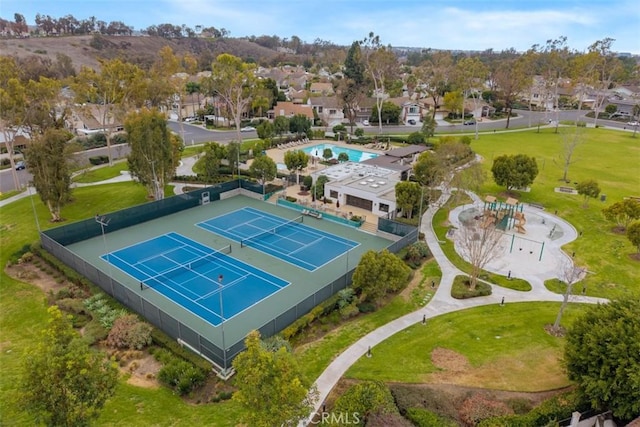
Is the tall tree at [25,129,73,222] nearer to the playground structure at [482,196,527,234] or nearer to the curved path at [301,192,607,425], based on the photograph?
the curved path at [301,192,607,425]

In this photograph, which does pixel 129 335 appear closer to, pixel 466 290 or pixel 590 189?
pixel 466 290

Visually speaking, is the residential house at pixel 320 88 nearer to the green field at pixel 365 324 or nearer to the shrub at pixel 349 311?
the green field at pixel 365 324

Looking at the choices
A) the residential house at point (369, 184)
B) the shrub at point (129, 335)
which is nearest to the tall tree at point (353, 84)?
the residential house at point (369, 184)

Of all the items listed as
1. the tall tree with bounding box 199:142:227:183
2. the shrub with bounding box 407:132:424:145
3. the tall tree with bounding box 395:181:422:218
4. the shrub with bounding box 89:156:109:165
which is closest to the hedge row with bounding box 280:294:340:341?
the tall tree with bounding box 395:181:422:218

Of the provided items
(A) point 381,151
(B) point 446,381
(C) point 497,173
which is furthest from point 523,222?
(A) point 381,151

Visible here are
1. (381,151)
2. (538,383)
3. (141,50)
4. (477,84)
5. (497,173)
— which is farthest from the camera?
(141,50)

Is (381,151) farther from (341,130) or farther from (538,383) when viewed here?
(538,383)
